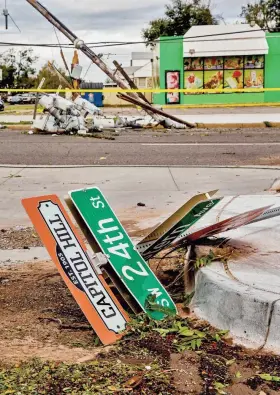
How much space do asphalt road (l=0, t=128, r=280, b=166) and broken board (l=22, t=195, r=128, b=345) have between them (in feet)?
25.6

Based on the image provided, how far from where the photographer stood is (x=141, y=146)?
50.7 feet

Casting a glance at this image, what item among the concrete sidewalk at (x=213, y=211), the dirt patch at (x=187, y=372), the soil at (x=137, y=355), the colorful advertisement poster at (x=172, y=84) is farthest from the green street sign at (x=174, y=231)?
the colorful advertisement poster at (x=172, y=84)

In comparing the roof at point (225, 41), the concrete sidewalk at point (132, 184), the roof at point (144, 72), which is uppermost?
the roof at point (225, 41)

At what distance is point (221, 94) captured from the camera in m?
43.0

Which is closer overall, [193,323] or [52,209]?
[193,323]

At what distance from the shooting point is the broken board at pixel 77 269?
404cm

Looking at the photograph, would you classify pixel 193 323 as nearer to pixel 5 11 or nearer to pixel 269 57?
pixel 5 11

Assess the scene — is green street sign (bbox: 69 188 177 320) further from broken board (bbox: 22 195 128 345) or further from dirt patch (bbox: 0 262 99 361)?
dirt patch (bbox: 0 262 99 361)

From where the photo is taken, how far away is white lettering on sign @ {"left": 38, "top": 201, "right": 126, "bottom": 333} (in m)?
4.08

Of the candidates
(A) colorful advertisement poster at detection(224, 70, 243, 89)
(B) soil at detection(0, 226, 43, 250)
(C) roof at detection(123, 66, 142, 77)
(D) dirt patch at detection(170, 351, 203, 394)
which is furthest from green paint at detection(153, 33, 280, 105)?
(D) dirt patch at detection(170, 351, 203, 394)

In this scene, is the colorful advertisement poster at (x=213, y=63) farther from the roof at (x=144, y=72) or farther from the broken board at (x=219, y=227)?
the broken board at (x=219, y=227)

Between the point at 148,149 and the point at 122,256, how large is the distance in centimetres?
1044

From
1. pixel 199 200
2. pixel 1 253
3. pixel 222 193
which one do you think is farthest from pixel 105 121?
pixel 199 200

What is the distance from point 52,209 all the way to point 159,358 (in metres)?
1.28
